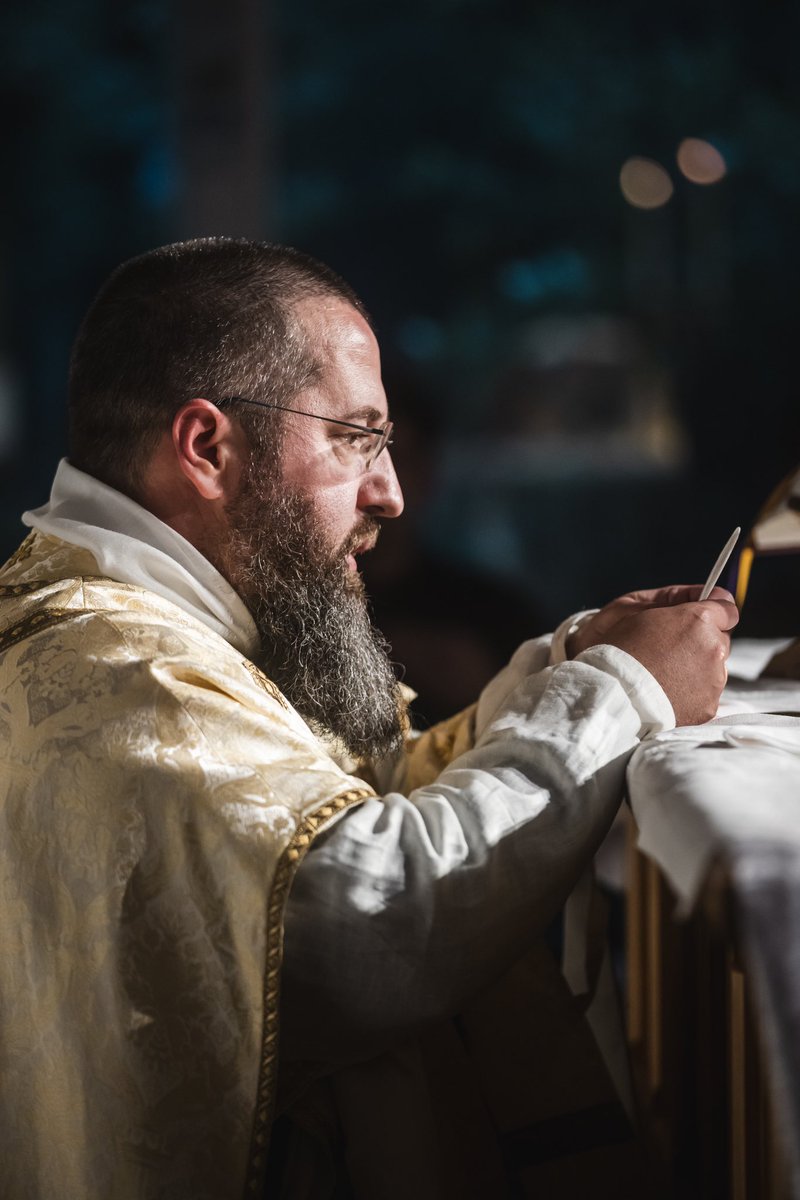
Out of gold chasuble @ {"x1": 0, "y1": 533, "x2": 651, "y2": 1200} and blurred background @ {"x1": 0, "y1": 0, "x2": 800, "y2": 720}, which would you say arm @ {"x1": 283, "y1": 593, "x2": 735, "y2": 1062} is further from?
blurred background @ {"x1": 0, "y1": 0, "x2": 800, "y2": 720}

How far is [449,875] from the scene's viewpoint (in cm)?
84

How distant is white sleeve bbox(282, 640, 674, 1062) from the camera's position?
32.5 inches

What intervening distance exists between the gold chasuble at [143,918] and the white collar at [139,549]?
15cm

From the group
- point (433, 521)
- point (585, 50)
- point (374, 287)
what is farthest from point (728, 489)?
point (585, 50)

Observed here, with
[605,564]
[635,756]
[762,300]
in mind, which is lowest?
[605,564]

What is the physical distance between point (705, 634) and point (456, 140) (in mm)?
3956

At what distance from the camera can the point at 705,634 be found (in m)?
0.98

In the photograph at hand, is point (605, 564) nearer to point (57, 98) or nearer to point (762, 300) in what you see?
point (762, 300)

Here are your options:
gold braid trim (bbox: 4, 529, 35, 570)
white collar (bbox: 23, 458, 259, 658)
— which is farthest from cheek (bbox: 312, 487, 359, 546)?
gold braid trim (bbox: 4, 529, 35, 570)

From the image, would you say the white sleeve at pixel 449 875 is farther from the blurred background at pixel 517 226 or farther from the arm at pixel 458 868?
the blurred background at pixel 517 226

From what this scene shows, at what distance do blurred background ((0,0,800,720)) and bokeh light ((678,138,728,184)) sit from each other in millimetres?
12

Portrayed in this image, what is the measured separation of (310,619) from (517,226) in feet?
12.2

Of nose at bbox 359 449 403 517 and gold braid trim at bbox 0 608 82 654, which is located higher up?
nose at bbox 359 449 403 517

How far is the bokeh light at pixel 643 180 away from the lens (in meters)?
4.40
